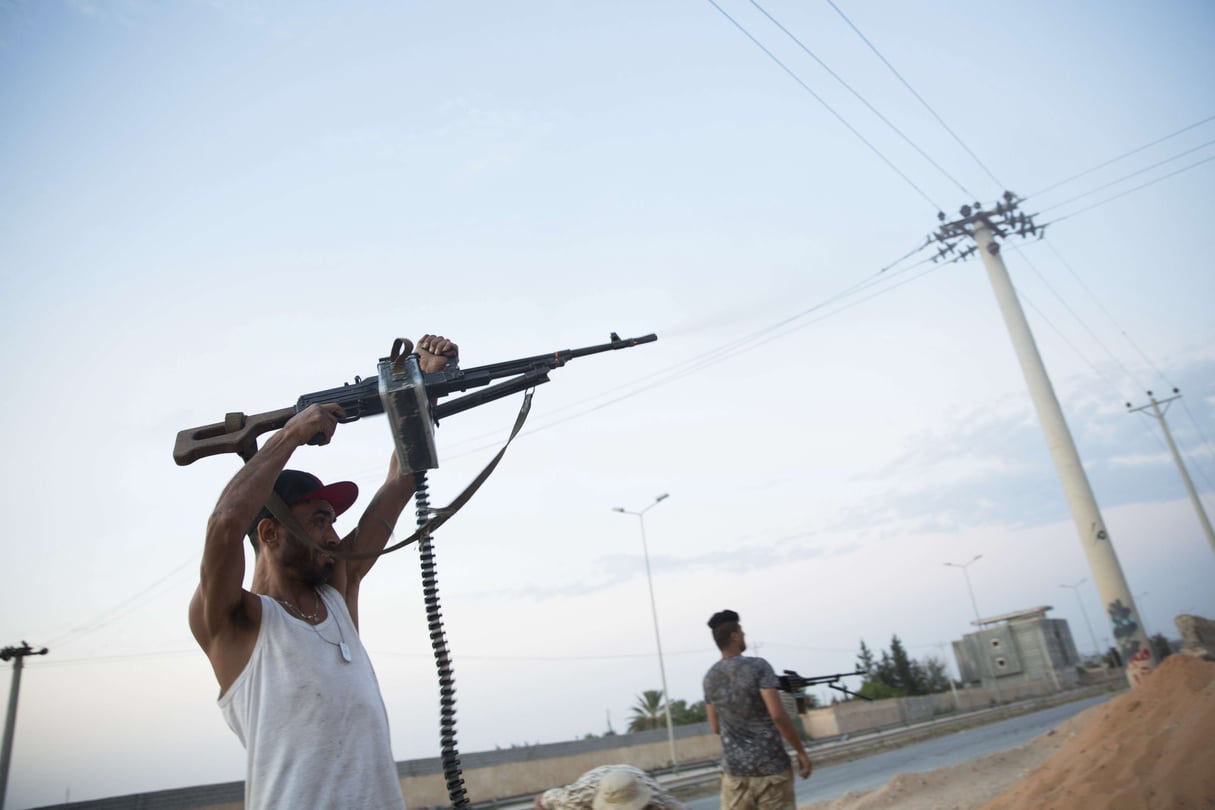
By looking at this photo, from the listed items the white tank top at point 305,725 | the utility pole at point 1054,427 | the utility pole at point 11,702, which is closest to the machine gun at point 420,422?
the white tank top at point 305,725

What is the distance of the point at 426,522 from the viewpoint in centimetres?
332

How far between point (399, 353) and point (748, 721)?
4.08 m

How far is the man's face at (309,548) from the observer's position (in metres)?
3.00

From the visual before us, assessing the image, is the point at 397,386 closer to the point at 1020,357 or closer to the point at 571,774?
the point at 1020,357

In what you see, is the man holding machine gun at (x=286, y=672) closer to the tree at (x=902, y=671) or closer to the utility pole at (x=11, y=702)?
the utility pole at (x=11, y=702)

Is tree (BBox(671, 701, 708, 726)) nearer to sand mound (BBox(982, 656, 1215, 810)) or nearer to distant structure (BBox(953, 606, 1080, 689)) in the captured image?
distant structure (BBox(953, 606, 1080, 689))

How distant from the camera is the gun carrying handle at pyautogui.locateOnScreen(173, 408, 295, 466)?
315 centimetres

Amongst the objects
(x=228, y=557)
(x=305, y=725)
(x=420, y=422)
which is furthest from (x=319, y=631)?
Answer: (x=420, y=422)

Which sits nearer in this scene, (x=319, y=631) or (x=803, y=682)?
Result: (x=319, y=631)

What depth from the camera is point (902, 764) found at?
21.4 meters

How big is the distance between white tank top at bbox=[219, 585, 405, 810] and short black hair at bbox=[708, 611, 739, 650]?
3.93 meters

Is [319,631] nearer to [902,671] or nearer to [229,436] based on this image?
[229,436]

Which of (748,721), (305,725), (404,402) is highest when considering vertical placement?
(404,402)

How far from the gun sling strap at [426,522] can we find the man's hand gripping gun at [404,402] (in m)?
0.15
